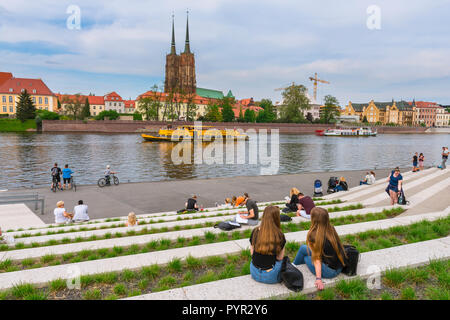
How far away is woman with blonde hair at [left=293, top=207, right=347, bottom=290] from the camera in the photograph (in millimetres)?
4312

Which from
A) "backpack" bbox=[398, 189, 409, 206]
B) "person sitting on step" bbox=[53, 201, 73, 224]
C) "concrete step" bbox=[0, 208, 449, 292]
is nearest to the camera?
"concrete step" bbox=[0, 208, 449, 292]

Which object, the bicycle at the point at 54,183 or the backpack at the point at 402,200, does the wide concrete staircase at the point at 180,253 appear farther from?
the bicycle at the point at 54,183

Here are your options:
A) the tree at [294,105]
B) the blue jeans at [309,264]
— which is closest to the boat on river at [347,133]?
the tree at [294,105]

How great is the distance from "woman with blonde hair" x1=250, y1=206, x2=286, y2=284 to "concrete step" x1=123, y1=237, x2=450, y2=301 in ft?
0.45

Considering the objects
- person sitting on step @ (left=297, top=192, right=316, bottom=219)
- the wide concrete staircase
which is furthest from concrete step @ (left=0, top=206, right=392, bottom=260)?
person sitting on step @ (left=297, top=192, right=316, bottom=219)

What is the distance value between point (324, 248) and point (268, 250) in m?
0.82

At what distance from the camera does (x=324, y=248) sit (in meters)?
4.40

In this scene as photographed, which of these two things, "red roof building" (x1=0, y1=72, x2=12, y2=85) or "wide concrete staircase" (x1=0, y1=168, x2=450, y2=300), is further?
"red roof building" (x1=0, y1=72, x2=12, y2=85)

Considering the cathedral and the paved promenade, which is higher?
the cathedral

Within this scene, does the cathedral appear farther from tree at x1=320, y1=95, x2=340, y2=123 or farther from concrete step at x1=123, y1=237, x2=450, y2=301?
concrete step at x1=123, y1=237, x2=450, y2=301

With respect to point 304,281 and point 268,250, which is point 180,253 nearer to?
point 268,250
